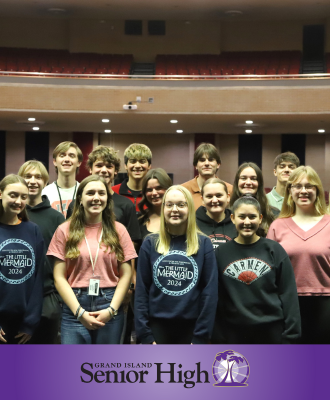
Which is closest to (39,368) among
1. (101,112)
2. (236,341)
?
(236,341)

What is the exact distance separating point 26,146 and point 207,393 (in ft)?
46.4

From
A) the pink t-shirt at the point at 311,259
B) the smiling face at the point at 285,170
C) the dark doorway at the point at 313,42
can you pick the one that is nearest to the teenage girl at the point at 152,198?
the pink t-shirt at the point at 311,259

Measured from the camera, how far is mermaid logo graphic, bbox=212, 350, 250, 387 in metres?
2.56

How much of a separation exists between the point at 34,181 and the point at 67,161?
559 mm

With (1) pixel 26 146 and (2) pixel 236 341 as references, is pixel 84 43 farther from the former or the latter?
(2) pixel 236 341

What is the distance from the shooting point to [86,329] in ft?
10.0

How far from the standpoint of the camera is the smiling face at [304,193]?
3371mm

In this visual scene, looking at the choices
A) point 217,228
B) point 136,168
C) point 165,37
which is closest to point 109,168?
point 136,168

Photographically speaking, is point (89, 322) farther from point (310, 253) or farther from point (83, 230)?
point (310, 253)

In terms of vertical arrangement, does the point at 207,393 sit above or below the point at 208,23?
below

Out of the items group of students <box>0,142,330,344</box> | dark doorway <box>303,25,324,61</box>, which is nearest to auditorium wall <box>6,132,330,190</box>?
dark doorway <box>303,25,324,61</box>

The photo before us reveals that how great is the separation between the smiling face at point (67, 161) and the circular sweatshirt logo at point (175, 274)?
1.49 metres

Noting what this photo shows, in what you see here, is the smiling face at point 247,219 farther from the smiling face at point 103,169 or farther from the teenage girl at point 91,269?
the smiling face at point 103,169

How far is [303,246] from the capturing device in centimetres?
325
